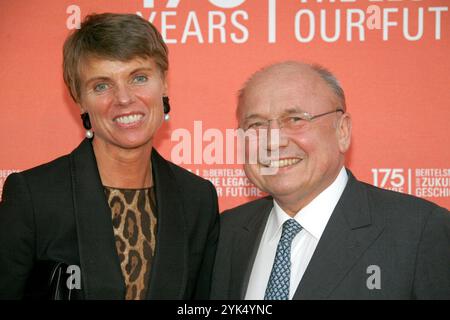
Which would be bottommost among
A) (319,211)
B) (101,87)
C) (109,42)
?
(319,211)

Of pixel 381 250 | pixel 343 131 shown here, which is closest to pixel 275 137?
pixel 343 131

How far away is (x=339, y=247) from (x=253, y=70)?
4.46 ft

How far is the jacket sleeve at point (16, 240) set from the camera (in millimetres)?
2131

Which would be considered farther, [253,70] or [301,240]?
[253,70]

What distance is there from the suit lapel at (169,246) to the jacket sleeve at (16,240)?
49 centimetres

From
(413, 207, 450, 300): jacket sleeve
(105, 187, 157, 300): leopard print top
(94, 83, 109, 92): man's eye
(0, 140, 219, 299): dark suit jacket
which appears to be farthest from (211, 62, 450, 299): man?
(94, 83, 109, 92): man's eye

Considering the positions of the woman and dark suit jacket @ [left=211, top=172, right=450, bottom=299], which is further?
the woman

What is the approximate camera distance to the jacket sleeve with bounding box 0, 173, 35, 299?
2131 millimetres

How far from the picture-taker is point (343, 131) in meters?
2.38

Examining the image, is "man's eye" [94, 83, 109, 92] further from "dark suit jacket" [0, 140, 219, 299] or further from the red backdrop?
the red backdrop

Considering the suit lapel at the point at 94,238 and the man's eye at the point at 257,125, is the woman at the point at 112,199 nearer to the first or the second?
the suit lapel at the point at 94,238

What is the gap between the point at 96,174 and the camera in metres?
2.34

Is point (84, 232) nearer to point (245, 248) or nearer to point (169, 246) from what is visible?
point (169, 246)

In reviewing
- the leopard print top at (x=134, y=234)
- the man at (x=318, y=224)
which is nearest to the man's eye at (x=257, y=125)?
the man at (x=318, y=224)
